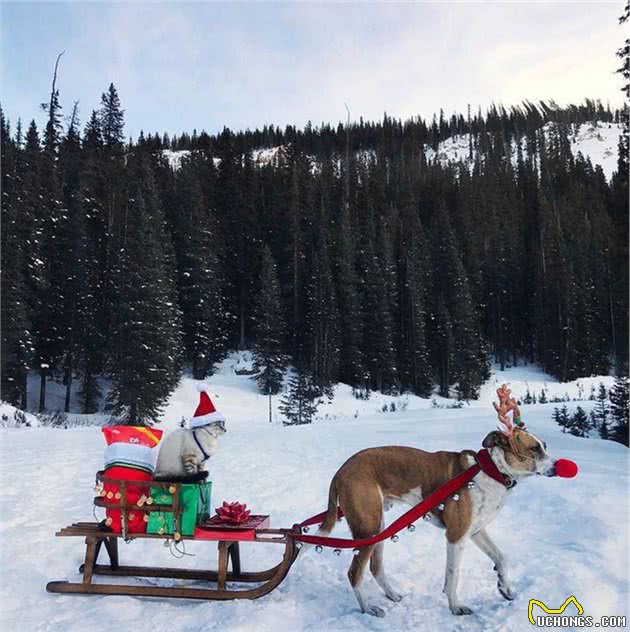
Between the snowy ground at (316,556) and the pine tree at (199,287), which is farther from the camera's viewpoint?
the pine tree at (199,287)

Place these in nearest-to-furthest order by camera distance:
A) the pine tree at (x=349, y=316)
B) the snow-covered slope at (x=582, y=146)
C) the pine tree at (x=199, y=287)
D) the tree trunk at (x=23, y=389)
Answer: the tree trunk at (x=23, y=389) → the pine tree at (x=199, y=287) → the pine tree at (x=349, y=316) → the snow-covered slope at (x=582, y=146)

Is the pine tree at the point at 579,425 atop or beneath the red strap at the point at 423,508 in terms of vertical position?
beneath

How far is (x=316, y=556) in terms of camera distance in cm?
568

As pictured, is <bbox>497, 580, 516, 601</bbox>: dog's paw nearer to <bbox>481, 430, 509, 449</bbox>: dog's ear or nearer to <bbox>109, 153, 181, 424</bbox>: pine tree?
<bbox>481, 430, 509, 449</bbox>: dog's ear

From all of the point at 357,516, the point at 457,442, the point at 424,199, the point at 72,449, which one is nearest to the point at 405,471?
the point at 357,516

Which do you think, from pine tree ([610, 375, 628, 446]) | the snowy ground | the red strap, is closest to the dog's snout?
the red strap

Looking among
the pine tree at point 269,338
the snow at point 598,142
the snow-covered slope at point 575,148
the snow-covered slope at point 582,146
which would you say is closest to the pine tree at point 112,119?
the pine tree at point 269,338

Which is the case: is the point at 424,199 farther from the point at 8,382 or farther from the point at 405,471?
the point at 405,471

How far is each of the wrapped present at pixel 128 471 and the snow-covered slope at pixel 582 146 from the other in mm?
114749

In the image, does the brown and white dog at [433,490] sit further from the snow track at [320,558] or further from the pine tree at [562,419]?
the pine tree at [562,419]

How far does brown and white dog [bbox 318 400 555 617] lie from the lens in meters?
4.05

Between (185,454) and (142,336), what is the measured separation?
85.4 ft

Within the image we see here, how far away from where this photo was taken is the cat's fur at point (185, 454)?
4684 millimetres

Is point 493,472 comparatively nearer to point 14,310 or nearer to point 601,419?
point 601,419
